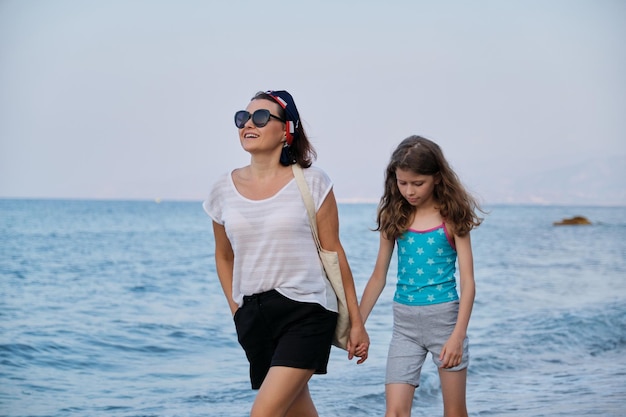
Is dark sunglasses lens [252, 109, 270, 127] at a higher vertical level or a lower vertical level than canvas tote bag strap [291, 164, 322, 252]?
higher

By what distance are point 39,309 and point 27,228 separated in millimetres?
31722

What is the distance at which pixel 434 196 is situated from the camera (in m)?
4.27

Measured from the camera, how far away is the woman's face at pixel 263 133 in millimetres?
3984

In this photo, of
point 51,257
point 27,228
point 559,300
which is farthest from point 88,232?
point 559,300

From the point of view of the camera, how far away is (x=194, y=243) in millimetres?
34156

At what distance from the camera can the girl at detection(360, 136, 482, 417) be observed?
13.3 ft

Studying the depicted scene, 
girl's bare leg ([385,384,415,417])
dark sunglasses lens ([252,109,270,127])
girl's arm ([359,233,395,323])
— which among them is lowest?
girl's bare leg ([385,384,415,417])

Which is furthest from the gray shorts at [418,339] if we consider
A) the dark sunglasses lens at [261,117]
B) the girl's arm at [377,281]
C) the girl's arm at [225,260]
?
the dark sunglasses lens at [261,117]

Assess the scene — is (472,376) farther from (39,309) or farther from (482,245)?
(482,245)

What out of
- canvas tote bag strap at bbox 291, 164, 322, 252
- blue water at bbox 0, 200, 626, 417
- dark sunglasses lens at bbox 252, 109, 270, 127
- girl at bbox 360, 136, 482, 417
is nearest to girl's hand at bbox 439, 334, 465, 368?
girl at bbox 360, 136, 482, 417

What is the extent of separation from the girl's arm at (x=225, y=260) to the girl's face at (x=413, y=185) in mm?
906

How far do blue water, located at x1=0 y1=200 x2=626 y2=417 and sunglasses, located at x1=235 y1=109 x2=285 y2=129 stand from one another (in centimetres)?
392

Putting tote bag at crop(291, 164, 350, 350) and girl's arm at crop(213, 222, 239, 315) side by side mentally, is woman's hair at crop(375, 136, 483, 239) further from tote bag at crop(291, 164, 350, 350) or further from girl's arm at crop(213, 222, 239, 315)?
girl's arm at crop(213, 222, 239, 315)

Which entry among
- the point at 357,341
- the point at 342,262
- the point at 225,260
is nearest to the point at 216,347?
the point at 225,260
